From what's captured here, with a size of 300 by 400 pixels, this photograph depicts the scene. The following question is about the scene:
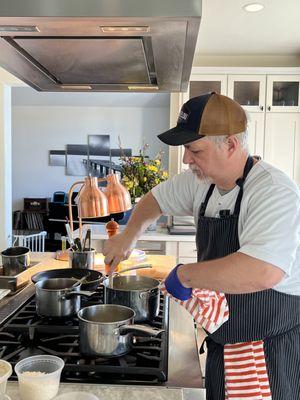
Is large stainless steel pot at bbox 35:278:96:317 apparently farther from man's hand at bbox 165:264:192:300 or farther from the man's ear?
the man's ear

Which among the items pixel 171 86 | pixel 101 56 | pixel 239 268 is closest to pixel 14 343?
pixel 239 268

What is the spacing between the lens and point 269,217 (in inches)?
43.3

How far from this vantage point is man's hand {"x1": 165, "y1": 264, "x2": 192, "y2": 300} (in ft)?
3.70

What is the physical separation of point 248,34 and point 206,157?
2.95 metres

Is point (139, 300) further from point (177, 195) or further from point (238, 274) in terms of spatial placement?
point (177, 195)

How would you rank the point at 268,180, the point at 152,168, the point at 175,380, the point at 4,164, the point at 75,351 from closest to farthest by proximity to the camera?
the point at 175,380 < the point at 75,351 < the point at 268,180 < the point at 152,168 < the point at 4,164

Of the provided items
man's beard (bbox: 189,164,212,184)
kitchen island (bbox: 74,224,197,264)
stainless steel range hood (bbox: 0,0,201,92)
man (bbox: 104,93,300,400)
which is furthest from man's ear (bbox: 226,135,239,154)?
kitchen island (bbox: 74,224,197,264)

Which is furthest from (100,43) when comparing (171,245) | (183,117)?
(171,245)

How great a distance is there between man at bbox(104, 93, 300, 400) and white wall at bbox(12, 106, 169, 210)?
6.86 metres

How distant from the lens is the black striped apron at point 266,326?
1.24 metres

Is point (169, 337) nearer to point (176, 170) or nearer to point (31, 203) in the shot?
point (176, 170)

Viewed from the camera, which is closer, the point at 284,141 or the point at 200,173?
the point at 200,173

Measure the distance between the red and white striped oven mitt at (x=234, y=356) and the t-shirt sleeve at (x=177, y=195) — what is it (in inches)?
18.3

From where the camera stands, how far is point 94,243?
3.43 m
